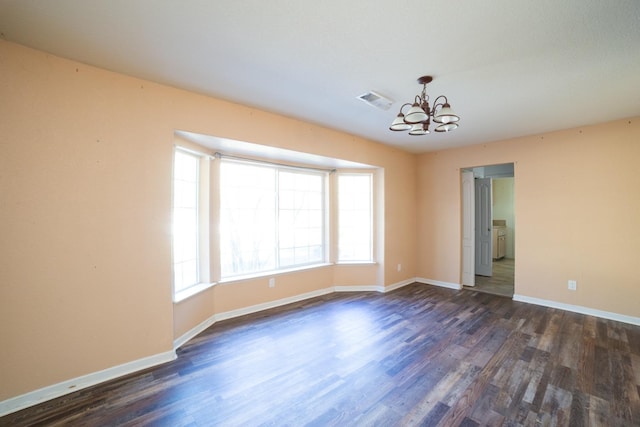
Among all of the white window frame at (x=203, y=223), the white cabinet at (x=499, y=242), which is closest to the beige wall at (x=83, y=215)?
the white window frame at (x=203, y=223)

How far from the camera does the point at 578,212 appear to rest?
358 cm

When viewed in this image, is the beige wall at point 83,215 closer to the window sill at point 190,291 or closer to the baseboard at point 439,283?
the window sill at point 190,291

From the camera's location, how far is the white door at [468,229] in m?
4.79

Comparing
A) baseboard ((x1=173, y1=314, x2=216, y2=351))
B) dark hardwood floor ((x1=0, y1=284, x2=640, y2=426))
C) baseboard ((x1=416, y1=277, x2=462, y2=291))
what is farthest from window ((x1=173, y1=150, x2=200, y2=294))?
baseboard ((x1=416, y1=277, x2=462, y2=291))

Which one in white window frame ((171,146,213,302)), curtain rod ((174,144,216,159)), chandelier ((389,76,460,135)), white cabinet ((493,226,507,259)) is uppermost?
chandelier ((389,76,460,135))

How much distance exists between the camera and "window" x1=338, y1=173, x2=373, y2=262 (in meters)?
4.58

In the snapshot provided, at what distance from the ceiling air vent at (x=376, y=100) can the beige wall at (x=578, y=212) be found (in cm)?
269

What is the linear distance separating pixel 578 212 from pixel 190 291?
5233 mm

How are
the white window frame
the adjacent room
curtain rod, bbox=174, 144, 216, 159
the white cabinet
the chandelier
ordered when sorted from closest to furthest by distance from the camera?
→ the adjacent room, the chandelier, curtain rod, bbox=174, 144, 216, 159, the white window frame, the white cabinet

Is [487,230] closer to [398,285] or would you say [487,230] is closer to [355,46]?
[398,285]

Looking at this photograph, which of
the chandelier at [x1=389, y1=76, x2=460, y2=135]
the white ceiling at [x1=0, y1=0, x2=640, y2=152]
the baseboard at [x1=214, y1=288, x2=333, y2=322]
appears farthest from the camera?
the baseboard at [x1=214, y1=288, x2=333, y2=322]

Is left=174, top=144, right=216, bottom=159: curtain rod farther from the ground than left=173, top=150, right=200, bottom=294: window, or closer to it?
farther from the ground

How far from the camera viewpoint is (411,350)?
2.56m

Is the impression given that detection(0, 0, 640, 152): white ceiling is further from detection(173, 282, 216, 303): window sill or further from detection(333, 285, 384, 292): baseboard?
detection(333, 285, 384, 292): baseboard
